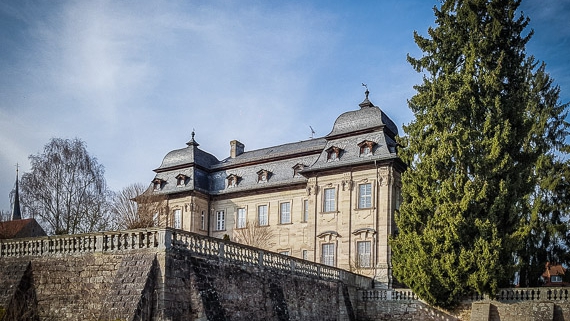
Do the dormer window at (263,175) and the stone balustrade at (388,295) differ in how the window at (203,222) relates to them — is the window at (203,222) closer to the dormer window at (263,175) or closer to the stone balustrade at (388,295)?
the dormer window at (263,175)

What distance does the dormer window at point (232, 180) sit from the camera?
39688 millimetres

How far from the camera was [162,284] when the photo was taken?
16406 mm

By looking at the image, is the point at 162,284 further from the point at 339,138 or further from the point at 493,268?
the point at 339,138

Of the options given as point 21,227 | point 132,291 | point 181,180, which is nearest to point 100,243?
point 132,291

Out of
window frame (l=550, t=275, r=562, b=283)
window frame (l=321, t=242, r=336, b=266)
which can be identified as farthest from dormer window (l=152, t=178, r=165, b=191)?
window frame (l=550, t=275, r=562, b=283)

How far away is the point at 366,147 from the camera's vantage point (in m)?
33.1

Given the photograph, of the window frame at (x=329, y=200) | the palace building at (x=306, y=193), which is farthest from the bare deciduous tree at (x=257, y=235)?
the window frame at (x=329, y=200)

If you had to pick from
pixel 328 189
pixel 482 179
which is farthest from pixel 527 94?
pixel 328 189

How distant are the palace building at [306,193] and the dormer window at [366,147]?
56mm

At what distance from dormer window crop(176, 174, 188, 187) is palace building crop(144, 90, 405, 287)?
0.25 feet

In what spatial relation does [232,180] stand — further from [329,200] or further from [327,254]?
[327,254]

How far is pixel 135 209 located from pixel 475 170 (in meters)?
24.4

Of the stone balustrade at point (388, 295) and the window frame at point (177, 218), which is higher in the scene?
the window frame at point (177, 218)

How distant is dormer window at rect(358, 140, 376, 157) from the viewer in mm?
32656
